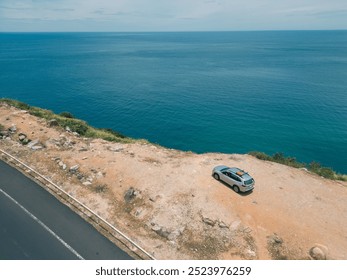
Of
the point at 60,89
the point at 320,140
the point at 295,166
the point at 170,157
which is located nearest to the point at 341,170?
the point at 320,140

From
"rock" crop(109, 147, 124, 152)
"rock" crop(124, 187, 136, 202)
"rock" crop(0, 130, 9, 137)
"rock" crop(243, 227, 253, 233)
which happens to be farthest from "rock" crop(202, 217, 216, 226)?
"rock" crop(0, 130, 9, 137)

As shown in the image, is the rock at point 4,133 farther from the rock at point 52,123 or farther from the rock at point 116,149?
the rock at point 116,149

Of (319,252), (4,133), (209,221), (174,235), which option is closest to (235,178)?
(209,221)

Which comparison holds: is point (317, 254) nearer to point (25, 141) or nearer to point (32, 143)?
point (32, 143)

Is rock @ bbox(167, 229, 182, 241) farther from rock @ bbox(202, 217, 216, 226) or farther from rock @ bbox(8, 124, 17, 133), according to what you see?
rock @ bbox(8, 124, 17, 133)

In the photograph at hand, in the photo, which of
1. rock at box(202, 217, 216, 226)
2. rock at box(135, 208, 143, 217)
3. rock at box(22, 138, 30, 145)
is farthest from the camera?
rock at box(22, 138, 30, 145)

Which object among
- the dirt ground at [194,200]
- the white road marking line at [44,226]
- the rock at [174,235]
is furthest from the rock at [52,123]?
the rock at [174,235]
